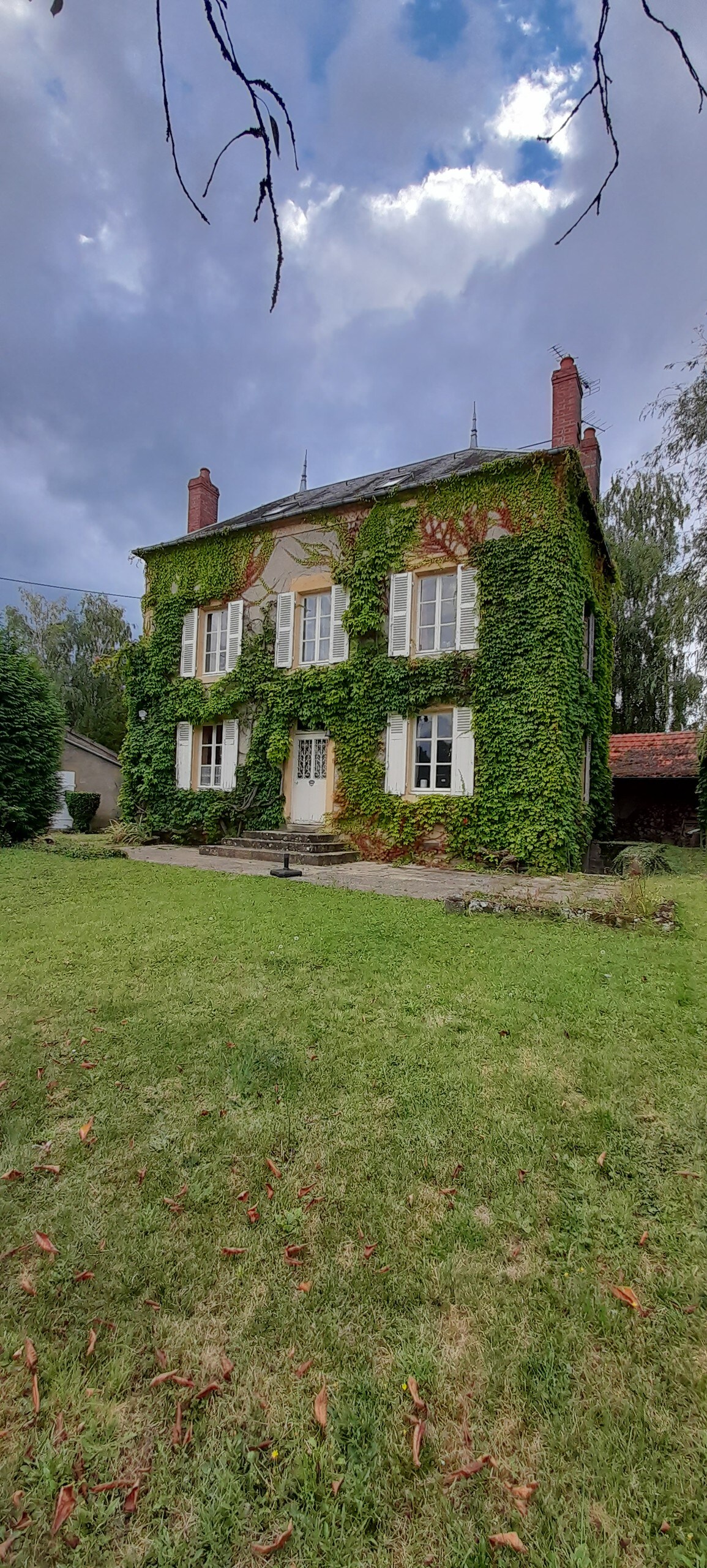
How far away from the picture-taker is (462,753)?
38.0ft

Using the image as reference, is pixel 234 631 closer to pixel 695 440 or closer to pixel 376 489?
pixel 376 489

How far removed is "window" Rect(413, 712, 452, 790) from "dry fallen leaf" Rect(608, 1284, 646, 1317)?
10.2m

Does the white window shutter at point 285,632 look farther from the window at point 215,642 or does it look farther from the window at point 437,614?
the window at point 437,614

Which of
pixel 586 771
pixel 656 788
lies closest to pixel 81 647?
pixel 586 771

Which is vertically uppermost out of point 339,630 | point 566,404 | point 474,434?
point 474,434

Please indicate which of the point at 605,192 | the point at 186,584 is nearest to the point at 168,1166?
the point at 605,192

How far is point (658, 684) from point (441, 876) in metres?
14.8

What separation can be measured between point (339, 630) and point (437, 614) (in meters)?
2.10

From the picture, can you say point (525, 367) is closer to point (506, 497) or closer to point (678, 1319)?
point (678, 1319)

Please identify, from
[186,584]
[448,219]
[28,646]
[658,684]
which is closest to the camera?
[448,219]

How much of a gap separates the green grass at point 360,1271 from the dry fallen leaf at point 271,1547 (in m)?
0.02

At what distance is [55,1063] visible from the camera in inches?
116

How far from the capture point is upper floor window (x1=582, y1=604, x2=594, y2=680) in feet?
43.1

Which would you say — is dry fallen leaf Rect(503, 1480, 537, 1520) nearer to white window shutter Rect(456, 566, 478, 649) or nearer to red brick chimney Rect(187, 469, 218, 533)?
white window shutter Rect(456, 566, 478, 649)
